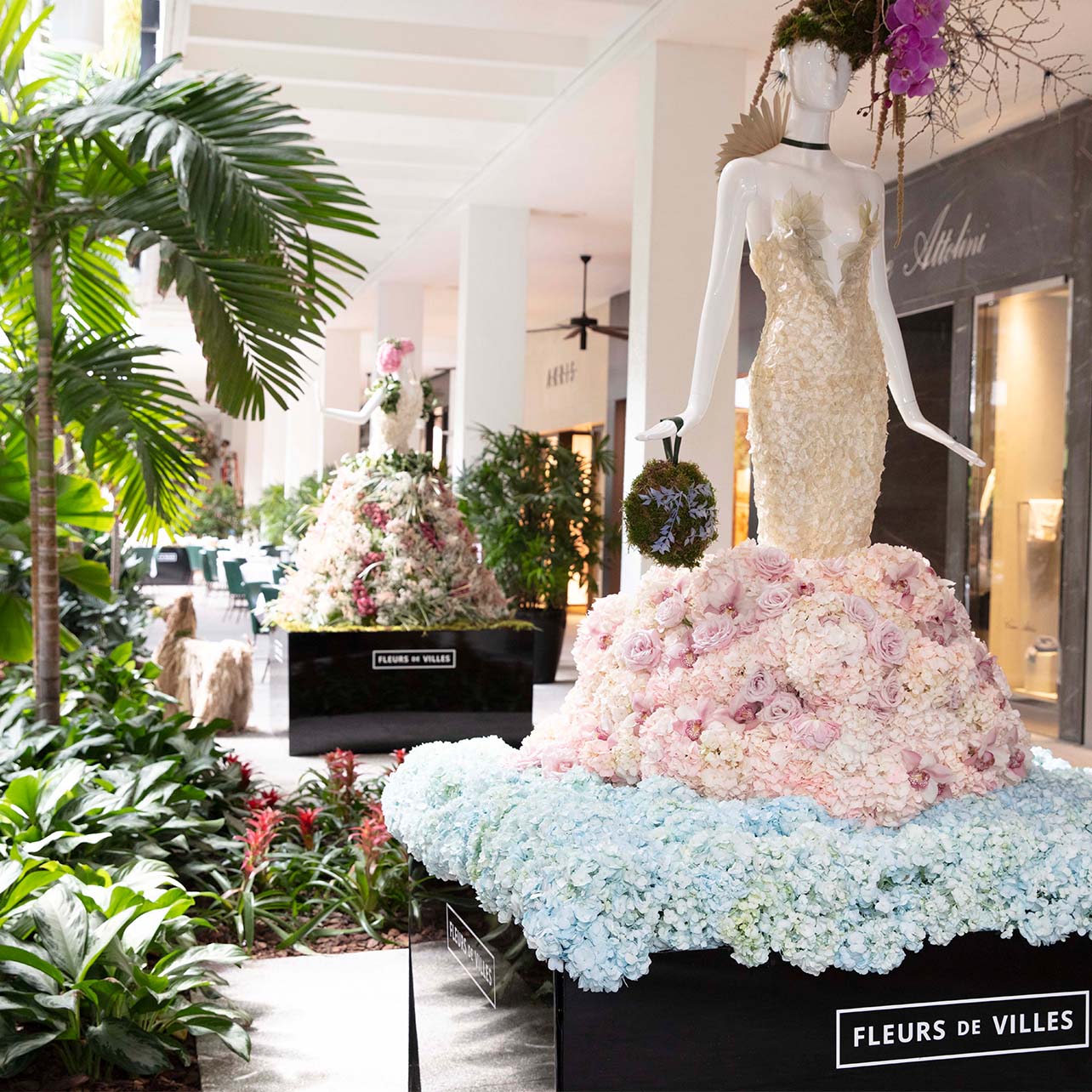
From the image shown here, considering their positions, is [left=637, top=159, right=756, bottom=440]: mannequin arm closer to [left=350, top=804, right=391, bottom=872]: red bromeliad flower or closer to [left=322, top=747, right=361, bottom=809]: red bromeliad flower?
[left=350, top=804, right=391, bottom=872]: red bromeliad flower

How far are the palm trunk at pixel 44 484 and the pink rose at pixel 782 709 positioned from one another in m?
2.56

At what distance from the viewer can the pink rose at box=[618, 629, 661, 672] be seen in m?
2.50

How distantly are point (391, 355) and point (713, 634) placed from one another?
5235 millimetres

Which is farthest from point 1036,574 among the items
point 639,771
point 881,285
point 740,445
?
point 639,771

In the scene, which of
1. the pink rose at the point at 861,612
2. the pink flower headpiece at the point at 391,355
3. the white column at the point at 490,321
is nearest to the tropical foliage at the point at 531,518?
the white column at the point at 490,321

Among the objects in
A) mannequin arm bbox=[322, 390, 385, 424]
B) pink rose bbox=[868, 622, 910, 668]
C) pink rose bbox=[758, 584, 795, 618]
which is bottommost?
pink rose bbox=[868, 622, 910, 668]

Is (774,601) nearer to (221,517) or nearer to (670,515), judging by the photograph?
(670,515)

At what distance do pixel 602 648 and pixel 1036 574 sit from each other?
18.3 ft

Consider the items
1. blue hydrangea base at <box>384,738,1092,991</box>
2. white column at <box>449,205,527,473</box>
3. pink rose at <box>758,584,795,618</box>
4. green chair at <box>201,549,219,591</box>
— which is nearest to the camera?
blue hydrangea base at <box>384,738,1092,991</box>

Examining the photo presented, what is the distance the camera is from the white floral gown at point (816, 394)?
267cm

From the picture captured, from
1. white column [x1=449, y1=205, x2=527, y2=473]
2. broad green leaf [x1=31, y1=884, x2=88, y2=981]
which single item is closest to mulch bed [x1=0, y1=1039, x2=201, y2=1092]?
broad green leaf [x1=31, y1=884, x2=88, y2=981]

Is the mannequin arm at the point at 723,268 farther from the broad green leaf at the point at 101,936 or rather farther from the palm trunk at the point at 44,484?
the palm trunk at the point at 44,484

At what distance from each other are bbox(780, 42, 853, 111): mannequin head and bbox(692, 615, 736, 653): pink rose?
1112 millimetres

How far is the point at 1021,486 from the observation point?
302 inches
